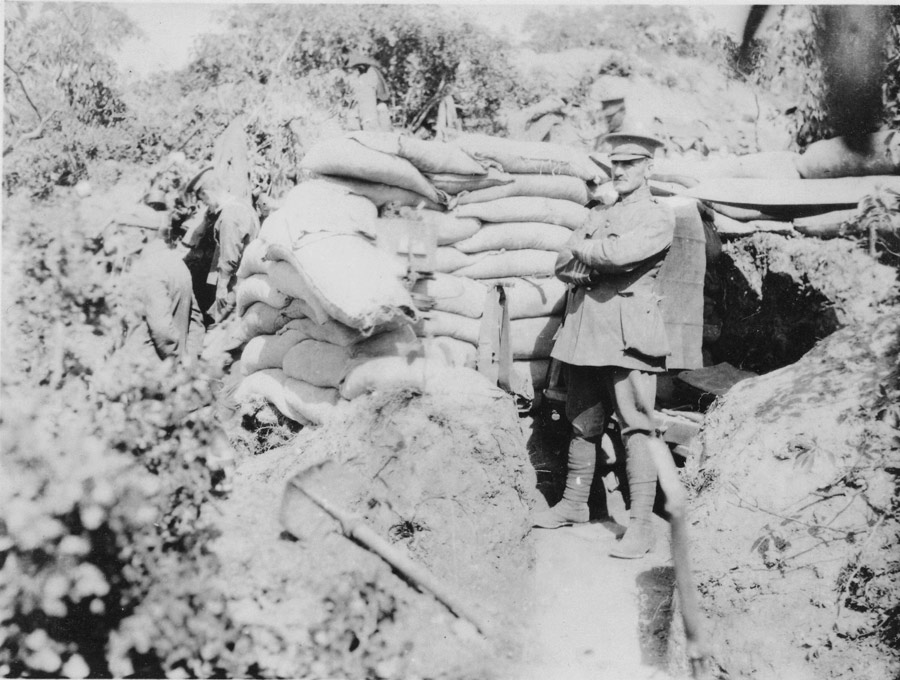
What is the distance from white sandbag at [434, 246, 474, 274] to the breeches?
3.03 feet

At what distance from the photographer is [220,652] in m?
1.56

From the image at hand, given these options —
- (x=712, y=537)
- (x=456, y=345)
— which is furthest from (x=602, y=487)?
(x=712, y=537)

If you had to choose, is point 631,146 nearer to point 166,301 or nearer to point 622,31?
point 166,301

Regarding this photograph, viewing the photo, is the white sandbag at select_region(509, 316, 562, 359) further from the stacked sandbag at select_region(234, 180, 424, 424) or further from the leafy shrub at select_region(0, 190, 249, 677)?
the leafy shrub at select_region(0, 190, 249, 677)

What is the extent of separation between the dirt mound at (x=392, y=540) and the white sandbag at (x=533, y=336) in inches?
36.3

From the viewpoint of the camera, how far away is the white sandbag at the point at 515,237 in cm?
410

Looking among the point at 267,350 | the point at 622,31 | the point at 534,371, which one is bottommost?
the point at 534,371

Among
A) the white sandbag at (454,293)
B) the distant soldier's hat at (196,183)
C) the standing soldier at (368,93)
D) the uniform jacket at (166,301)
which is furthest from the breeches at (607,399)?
the standing soldier at (368,93)

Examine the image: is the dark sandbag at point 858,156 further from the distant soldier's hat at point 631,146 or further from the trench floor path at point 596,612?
the trench floor path at point 596,612

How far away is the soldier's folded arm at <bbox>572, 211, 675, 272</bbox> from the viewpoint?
10.4 ft

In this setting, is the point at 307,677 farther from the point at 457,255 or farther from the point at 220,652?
the point at 457,255

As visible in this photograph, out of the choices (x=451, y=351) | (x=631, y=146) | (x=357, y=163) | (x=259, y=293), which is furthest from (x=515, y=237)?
(x=259, y=293)

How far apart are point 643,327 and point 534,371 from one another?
968mm

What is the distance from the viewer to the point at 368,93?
690cm
